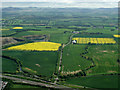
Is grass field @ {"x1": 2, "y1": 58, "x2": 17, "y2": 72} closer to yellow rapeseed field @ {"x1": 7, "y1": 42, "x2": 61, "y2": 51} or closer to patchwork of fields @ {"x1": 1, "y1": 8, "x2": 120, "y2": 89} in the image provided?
patchwork of fields @ {"x1": 1, "y1": 8, "x2": 120, "y2": 89}

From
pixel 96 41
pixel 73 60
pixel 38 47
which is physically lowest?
pixel 73 60

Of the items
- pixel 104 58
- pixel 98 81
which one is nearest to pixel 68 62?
pixel 98 81

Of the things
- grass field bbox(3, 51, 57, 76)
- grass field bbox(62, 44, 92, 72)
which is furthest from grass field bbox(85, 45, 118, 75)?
grass field bbox(3, 51, 57, 76)

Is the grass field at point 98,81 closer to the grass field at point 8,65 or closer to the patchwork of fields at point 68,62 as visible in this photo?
the patchwork of fields at point 68,62

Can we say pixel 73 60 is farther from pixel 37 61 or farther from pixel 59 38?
pixel 59 38

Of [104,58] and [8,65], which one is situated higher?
[104,58]

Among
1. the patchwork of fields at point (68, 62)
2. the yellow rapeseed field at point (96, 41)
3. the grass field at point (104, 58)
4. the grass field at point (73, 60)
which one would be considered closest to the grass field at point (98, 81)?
the patchwork of fields at point (68, 62)

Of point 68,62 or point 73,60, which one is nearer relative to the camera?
point 68,62
